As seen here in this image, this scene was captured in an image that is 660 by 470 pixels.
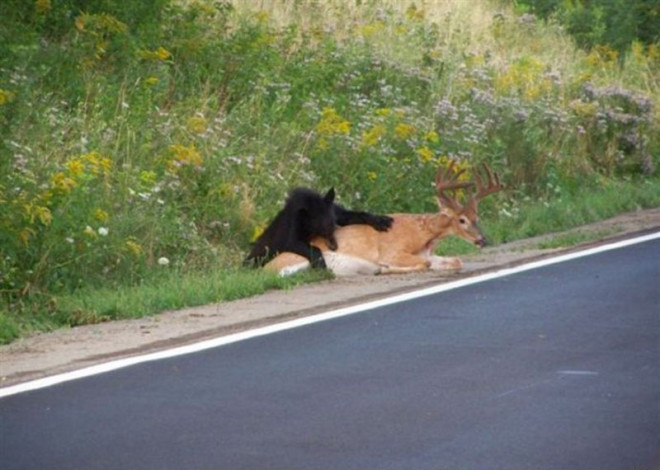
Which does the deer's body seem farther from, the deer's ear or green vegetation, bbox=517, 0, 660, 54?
green vegetation, bbox=517, 0, 660, 54

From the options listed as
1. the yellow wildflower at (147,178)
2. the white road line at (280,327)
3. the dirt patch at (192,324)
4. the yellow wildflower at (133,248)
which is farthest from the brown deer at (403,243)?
the yellow wildflower at (147,178)

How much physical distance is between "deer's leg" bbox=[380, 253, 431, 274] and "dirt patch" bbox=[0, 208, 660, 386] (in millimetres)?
229

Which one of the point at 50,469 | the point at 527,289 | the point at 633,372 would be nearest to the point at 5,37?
the point at 527,289

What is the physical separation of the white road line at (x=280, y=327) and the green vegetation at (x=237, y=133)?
4.19 ft

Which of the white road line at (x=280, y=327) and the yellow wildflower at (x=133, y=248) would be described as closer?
the white road line at (x=280, y=327)

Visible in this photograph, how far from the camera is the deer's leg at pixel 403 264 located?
17.4m

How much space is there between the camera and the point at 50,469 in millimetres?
8453

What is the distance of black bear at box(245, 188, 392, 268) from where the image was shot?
1680 centimetres

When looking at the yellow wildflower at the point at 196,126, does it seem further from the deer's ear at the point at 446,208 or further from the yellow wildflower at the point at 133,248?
the yellow wildflower at the point at 133,248

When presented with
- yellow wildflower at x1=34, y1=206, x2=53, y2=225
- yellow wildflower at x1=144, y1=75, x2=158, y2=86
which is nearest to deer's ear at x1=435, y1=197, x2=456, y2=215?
yellow wildflower at x1=144, y1=75, x2=158, y2=86

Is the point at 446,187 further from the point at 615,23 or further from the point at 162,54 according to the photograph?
the point at 615,23

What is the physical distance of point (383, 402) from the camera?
10.2m

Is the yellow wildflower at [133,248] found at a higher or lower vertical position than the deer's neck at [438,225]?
higher

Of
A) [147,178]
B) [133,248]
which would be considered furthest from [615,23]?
[133,248]
